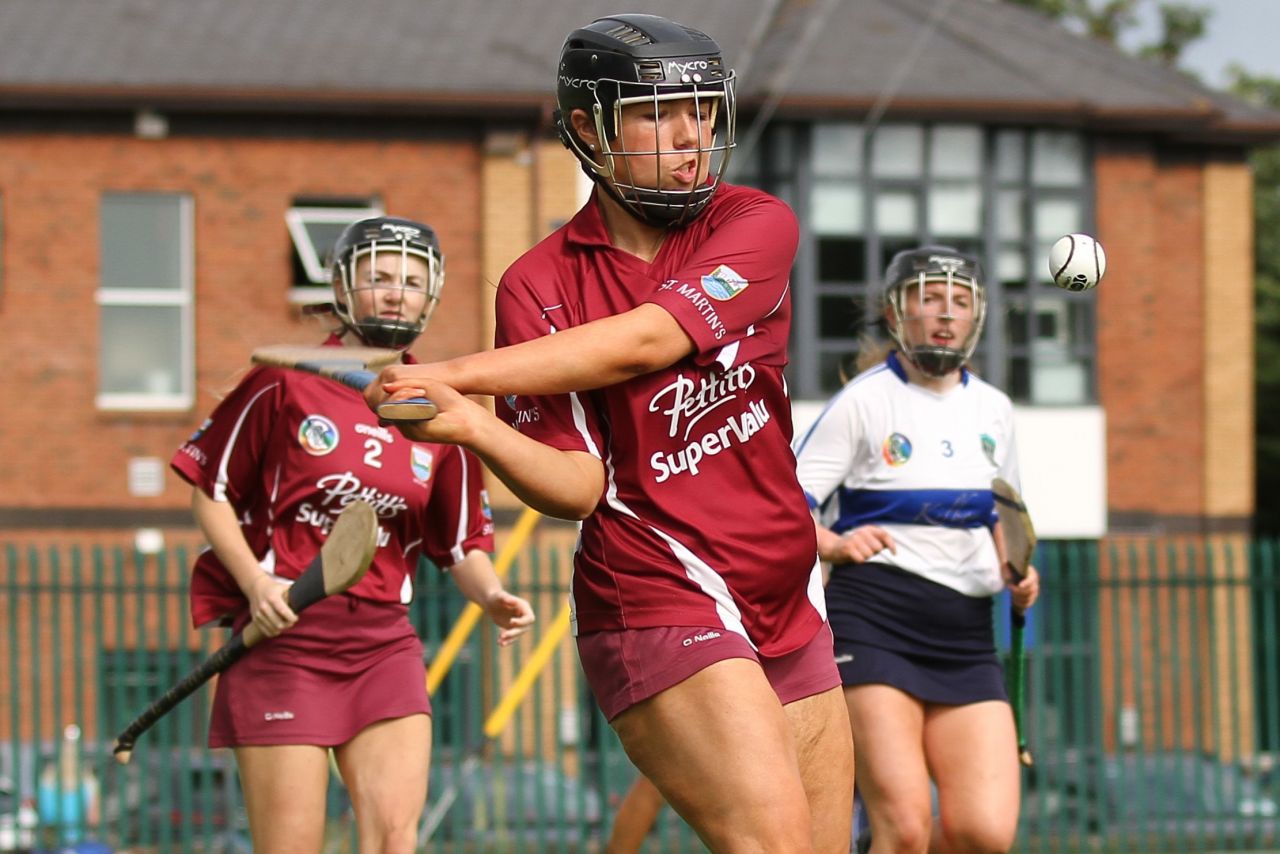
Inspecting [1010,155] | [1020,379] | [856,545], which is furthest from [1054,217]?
[856,545]

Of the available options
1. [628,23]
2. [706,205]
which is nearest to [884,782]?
[706,205]

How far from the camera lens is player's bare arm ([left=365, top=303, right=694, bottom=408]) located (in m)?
3.55

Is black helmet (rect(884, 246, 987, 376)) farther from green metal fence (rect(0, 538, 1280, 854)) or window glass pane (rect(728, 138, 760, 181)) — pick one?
window glass pane (rect(728, 138, 760, 181))

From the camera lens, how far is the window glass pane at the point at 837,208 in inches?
842

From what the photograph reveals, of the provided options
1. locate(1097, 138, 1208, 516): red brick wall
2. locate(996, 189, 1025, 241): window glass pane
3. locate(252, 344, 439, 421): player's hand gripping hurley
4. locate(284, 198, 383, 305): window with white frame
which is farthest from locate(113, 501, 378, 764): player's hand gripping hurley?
locate(1097, 138, 1208, 516): red brick wall

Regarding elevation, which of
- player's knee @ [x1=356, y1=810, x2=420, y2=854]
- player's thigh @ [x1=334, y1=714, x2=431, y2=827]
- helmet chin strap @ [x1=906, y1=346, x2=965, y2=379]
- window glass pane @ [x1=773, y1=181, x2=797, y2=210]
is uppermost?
window glass pane @ [x1=773, y1=181, x2=797, y2=210]

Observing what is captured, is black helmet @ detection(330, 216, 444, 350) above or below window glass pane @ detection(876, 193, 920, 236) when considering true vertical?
below

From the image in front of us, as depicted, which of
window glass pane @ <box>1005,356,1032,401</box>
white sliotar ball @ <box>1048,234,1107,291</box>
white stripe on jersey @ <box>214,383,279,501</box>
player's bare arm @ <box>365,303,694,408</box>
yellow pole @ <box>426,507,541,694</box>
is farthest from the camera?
window glass pane @ <box>1005,356,1032,401</box>

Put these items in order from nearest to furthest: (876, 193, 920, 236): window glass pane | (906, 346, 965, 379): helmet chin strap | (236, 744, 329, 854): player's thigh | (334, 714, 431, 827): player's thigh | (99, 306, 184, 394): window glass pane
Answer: (236, 744, 329, 854): player's thigh, (334, 714, 431, 827): player's thigh, (906, 346, 965, 379): helmet chin strap, (99, 306, 184, 394): window glass pane, (876, 193, 920, 236): window glass pane

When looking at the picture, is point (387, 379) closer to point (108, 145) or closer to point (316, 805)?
point (316, 805)

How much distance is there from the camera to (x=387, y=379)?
335 centimetres

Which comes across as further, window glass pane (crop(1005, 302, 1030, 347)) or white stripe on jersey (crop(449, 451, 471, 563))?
window glass pane (crop(1005, 302, 1030, 347))

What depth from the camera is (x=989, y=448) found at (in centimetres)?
645

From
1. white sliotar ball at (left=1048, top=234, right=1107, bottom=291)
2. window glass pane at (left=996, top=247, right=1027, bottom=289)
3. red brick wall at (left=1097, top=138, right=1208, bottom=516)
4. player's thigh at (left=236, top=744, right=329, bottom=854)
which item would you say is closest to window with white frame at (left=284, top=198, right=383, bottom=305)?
window glass pane at (left=996, top=247, right=1027, bottom=289)
